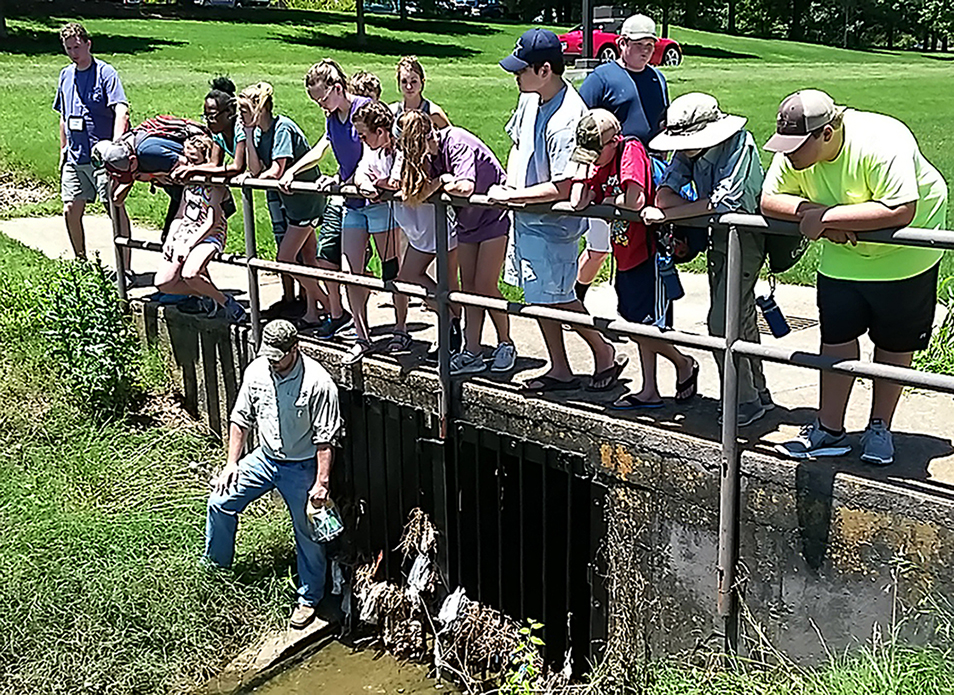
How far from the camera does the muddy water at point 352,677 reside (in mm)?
6426

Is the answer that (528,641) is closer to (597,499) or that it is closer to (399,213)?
(597,499)

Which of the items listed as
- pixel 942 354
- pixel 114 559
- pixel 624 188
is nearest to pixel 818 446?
pixel 624 188

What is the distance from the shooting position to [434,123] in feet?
20.8

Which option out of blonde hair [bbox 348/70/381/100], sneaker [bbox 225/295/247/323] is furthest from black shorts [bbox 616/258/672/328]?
sneaker [bbox 225/295/247/323]

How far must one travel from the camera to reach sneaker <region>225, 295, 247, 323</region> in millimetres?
8094

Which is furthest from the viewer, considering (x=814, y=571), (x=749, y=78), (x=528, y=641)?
(x=749, y=78)

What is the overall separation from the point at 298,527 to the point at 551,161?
2.67 m

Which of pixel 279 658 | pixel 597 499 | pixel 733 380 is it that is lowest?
pixel 279 658

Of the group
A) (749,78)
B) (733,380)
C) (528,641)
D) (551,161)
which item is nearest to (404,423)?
(528,641)

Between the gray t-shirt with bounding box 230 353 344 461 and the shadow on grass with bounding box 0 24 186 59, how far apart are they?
31491mm

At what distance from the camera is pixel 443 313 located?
6203mm

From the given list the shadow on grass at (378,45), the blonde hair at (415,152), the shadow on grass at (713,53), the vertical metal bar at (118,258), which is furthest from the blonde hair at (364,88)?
the shadow on grass at (713,53)

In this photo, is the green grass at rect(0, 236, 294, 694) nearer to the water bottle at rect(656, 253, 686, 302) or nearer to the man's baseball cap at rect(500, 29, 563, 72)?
the water bottle at rect(656, 253, 686, 302)

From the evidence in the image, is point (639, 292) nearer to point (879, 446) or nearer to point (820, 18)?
point (879, 446)
